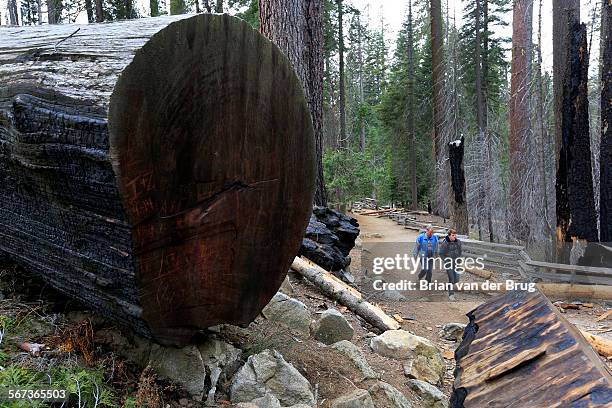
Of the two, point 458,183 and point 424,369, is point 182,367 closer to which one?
point 424,369

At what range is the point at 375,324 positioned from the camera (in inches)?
217

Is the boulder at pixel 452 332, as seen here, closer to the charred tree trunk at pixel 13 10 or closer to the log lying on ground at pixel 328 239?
the log lying on ground at pixel 328 239

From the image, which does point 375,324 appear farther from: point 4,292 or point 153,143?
point 153,143

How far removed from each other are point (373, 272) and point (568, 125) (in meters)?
5.11

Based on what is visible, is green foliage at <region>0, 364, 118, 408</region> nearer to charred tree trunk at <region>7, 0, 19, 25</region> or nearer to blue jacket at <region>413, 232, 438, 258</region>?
blue jacket at <region>413, 232, 438, 258</region>

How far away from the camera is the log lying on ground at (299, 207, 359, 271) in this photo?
661cm

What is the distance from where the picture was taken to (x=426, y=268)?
9766 mm

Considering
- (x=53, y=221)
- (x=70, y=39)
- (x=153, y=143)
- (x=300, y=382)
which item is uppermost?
(x=70, y=39)

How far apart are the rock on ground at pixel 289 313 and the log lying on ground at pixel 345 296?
5.63 ft

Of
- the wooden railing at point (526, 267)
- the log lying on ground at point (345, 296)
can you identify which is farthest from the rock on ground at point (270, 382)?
the wooden railing at point (526, 267)

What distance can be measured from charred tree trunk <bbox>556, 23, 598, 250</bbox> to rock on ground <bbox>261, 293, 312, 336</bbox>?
8259 millimetres

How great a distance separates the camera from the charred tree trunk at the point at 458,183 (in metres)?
12.6

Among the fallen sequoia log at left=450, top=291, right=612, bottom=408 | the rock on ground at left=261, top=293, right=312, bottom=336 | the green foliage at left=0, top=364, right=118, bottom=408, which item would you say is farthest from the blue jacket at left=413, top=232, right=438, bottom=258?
the green foliage at left=0, top=364, right=118, bottom=408

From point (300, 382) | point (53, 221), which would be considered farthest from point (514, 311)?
point (53, 221)
